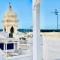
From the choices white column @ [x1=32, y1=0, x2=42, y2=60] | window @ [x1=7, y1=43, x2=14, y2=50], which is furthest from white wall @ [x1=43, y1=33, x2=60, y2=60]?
window @ [x1=7, y1=43, x2=14, y2=50]

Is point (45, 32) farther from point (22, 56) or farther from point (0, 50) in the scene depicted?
point (0, 50)

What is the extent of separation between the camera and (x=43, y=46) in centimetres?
269

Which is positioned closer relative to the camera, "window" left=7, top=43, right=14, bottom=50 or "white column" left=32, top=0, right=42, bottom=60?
"white column" left=32, top=0, right=42, bottom=60

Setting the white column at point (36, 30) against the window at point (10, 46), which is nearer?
the white column at point (36, 30)

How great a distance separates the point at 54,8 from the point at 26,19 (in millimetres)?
618

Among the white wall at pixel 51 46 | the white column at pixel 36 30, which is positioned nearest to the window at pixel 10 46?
the white column at pixel 36 30

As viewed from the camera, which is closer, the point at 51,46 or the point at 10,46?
the point at 51,46

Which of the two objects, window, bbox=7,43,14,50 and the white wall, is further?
window, bbox=7,43,14,50

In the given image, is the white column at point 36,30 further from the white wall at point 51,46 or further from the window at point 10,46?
the window at point 10,46

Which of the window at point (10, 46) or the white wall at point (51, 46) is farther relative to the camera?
the window at point (10, 46)

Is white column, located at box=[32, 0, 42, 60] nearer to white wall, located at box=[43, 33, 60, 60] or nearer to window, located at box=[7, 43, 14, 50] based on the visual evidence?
white wall, located at box=[43, 33, 60, 60]

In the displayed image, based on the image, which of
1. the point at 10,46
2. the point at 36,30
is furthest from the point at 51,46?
the point at 10,46

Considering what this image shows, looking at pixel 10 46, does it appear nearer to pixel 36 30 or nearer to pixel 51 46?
pixel 36 30

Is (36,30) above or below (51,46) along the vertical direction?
above
